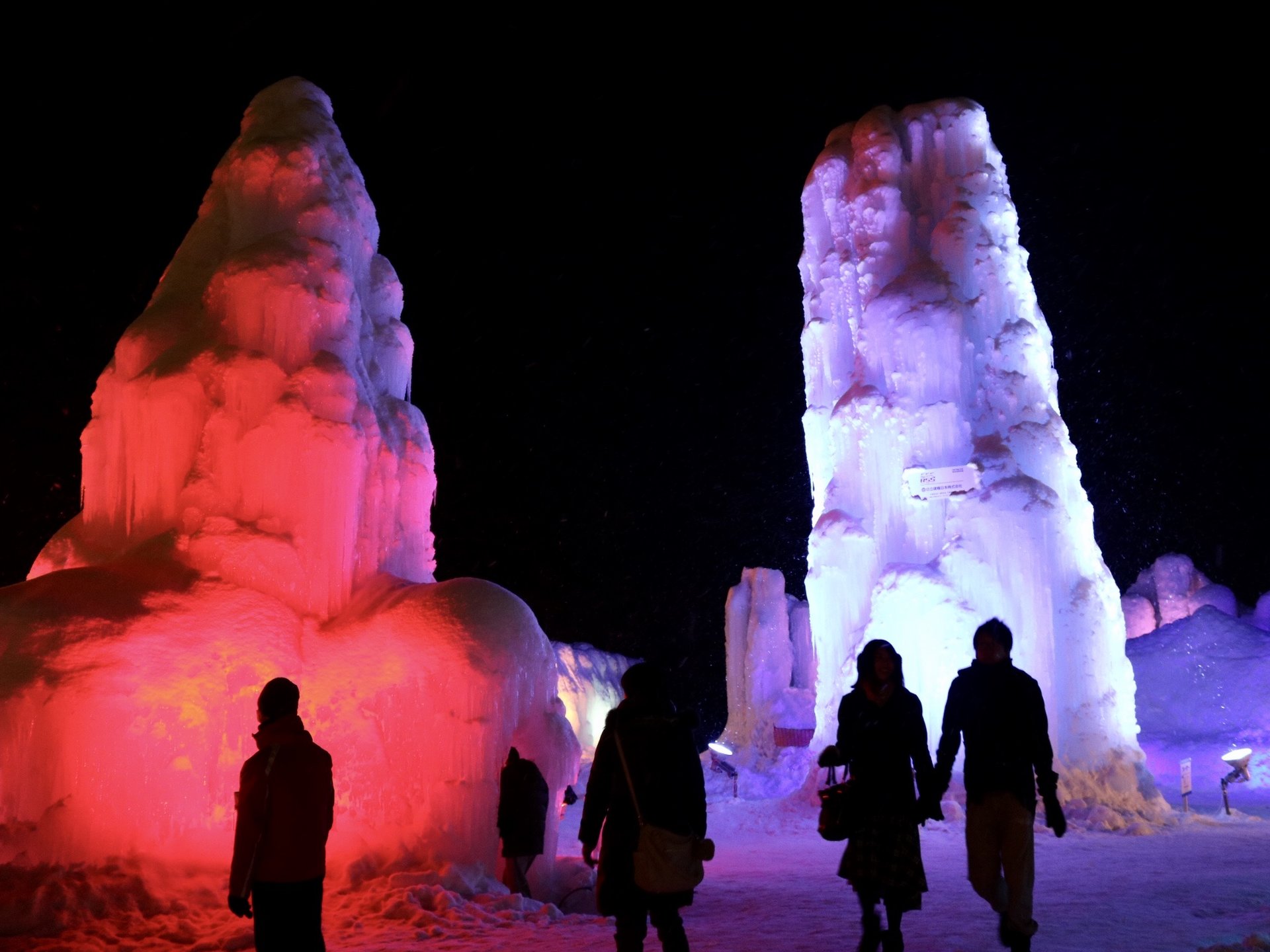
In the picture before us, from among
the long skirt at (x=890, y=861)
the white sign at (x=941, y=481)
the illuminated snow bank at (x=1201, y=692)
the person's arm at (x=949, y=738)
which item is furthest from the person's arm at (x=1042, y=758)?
the illuminated snow bank at (x=1201, y=692)

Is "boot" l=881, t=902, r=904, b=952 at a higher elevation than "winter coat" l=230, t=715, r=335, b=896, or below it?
below

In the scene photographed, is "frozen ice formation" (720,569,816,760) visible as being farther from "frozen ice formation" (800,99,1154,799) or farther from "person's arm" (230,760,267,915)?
"person's arm" (230,760,267,915)

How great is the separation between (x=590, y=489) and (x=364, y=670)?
1639 inches

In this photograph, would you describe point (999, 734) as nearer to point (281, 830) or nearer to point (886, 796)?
point (886, 796)

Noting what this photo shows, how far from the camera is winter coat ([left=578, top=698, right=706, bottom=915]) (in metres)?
5.02

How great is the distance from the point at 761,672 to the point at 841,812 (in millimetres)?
32205

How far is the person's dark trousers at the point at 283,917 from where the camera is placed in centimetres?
522

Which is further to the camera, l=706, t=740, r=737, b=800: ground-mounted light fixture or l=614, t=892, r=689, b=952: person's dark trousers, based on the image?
l=706, t=740, r=737, b=800: ground-mounted light fixture

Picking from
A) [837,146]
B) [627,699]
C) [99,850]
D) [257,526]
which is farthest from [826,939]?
[837,146]

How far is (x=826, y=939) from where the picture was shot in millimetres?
7633

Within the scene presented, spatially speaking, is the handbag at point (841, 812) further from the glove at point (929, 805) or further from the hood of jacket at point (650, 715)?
the hood of jacket at point (650, 715)

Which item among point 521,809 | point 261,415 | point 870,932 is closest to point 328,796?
point 870,932

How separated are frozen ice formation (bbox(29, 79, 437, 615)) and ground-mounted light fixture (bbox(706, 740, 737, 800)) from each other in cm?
1544

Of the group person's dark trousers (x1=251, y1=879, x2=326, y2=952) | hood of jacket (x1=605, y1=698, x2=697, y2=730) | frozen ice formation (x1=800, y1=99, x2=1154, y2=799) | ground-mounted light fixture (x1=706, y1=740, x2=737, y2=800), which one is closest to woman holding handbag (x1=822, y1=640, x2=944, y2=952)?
hood of jacket (x1=605, y1=698, x2=697, y2=730)
